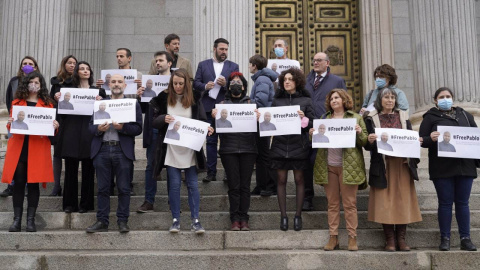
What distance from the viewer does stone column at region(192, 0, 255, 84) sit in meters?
10.2

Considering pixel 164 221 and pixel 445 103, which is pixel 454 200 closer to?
pixel 445 103

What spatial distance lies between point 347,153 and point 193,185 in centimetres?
198

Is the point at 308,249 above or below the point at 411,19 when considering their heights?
below

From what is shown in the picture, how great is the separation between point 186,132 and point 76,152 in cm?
161

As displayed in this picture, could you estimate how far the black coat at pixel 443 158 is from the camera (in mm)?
6855

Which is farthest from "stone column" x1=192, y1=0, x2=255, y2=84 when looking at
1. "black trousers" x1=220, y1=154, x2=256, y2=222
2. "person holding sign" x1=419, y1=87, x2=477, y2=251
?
"person holding sign" x1=419, y1=87, x2=477, y2=251

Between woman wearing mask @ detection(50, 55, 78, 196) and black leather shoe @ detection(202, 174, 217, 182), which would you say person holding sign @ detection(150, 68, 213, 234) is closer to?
black leather shoe @ detection(202, 174, 217, 182)

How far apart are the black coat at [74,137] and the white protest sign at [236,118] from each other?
5.91 ft

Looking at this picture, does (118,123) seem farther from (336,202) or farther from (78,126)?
(336,202)

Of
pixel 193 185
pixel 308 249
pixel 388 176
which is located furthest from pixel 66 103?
pixel 388 176

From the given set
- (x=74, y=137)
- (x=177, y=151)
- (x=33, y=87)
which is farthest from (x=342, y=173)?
(x=33, y=87)

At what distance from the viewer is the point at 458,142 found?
6.85m

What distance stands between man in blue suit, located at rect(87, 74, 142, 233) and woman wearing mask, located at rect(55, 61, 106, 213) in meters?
0.48

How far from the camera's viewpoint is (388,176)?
22.8 ft
